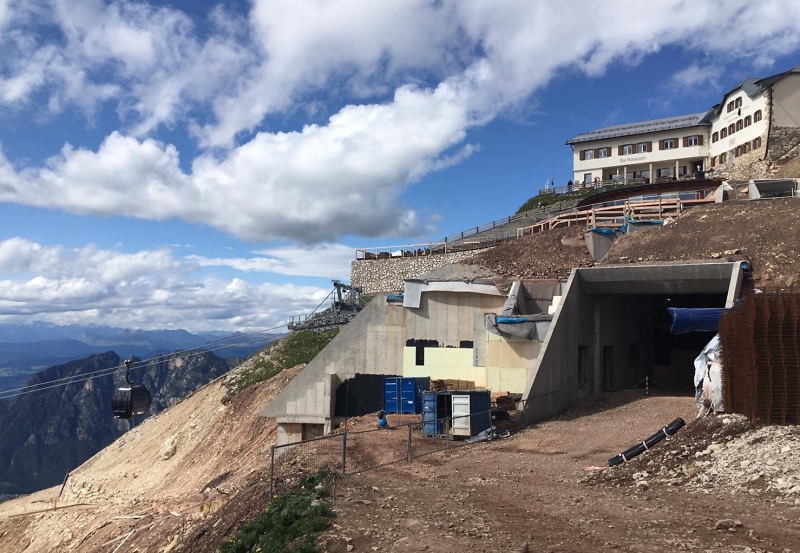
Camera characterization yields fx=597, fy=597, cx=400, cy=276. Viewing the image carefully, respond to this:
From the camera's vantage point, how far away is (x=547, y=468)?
43.4 ft

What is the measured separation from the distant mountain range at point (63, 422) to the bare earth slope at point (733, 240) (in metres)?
91.5

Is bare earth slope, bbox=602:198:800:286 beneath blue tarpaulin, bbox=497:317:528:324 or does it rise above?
above

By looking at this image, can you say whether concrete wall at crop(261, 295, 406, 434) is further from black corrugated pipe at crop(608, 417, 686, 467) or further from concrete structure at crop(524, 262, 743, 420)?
black corrugated pipe at crop(608, 417, 686, 467)

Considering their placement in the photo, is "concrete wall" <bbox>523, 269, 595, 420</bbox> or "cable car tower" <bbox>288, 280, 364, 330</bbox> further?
"cable car tower" <bbox>288, 280, 364, 330</bbox>

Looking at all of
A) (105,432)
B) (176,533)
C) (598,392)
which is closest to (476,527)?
(176,533)

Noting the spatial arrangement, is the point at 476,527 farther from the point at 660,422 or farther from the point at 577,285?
the point at 577,285

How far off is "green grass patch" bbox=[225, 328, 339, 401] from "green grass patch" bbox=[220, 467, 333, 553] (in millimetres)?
26067

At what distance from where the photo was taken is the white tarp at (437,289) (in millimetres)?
24469

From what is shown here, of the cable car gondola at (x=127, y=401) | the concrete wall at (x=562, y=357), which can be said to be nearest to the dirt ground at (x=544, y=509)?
the concrete wall at (x=562, y=357)

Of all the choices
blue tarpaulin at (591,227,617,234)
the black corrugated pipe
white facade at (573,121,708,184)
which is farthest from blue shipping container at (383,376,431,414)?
white facade at (573,121,708,184)

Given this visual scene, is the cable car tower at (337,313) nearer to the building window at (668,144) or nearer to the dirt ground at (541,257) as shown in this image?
the dirt ground at (541,257)

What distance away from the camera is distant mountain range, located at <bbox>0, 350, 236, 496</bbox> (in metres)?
106

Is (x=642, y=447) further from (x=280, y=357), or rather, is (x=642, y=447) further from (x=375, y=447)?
(x=280, y=357)

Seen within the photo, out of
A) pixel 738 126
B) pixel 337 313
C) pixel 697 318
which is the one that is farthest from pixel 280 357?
pixel 738 126
